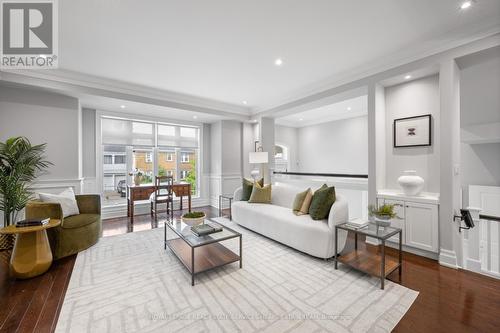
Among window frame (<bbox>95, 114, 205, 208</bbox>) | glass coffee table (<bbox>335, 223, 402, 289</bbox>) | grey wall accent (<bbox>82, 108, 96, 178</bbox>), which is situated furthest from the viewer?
window frame (<bbox>95, 114, 205, 208</bbox>)

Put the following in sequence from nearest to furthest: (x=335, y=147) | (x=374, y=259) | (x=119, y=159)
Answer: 1. (x=374, y=259)
2. (x=119, y=159)
3. (x=335, y=147)

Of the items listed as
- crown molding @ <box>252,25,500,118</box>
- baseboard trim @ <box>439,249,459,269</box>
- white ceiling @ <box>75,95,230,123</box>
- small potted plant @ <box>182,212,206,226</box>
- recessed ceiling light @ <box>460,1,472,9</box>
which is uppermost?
recessed ceiling light @ <box>460,1,472,9</box>

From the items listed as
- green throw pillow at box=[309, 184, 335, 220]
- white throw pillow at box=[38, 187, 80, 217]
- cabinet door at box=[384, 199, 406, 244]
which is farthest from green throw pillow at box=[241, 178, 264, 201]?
white throw pillow at box=[38, 187, 80, 217]

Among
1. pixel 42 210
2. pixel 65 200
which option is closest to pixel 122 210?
pixel 65 200

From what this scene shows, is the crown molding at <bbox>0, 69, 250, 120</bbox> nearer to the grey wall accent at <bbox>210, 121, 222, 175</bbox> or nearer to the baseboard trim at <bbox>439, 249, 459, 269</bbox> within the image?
the grey wall accent at <bbox>210, 121, 222, 175</bbox>

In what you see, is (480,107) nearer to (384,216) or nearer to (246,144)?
(384,216)

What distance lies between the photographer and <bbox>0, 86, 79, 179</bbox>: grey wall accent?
3.43 metres

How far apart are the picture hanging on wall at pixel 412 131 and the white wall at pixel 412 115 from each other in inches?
2.4

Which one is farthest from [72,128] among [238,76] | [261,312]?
[261,312]

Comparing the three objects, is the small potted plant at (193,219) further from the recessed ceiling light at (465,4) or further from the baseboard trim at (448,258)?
the recessed ceiling light at (465,4)

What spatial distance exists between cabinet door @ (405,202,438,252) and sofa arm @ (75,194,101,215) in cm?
476

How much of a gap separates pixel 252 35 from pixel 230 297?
291 cm

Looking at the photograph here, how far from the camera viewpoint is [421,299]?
6.44 ft

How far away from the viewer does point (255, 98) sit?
5016 mm
